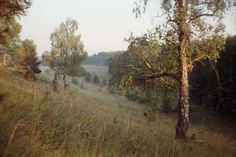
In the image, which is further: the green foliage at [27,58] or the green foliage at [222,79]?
the green foliage at [222,79]

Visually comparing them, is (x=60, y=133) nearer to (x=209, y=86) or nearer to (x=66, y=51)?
(x=209, y=86)

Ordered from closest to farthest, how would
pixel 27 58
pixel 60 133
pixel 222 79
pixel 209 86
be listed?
pixel 60 133, pixel 222 79, pixel 209 86, pixel 27 58

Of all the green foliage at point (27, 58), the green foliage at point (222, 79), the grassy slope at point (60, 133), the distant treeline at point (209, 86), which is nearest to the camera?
the grassy slope at point (60, 133)

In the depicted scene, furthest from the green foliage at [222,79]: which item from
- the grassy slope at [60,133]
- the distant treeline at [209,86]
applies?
the grassy slope at [60,133]

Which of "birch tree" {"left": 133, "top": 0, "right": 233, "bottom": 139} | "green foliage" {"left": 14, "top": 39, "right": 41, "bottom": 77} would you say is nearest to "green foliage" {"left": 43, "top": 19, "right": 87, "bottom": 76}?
"green foliage" {"left": 14, "top": 39, "right": 41, "bottom": 77}

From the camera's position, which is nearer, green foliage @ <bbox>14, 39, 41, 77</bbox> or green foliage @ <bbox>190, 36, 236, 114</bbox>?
green foliage @ <bbox>14, 39, 41, 77</bbox>

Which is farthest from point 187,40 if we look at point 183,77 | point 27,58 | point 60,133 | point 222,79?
point 27,58

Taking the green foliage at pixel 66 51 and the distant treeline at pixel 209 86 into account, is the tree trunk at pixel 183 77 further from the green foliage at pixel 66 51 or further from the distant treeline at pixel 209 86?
the green foliage at pixel 66 51

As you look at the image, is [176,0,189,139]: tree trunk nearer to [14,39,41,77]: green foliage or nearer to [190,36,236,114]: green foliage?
[14,39,41,77]: green foliage

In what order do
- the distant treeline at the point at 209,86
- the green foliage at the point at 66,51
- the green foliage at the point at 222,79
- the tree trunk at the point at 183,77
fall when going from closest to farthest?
the tree trunk at the point at 183,77
the distant treeline at the point at 209,86
the green foliage at the point at 222,79
the green foliage at the point at 66,51

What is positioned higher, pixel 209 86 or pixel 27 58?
pixel 27 58

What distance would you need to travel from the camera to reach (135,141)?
7.51 metres

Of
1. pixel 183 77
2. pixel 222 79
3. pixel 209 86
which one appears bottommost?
pixel 209 86

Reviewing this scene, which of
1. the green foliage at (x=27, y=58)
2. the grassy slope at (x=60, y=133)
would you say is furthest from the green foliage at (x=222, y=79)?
the grassy slope at (x=60, y=133)
